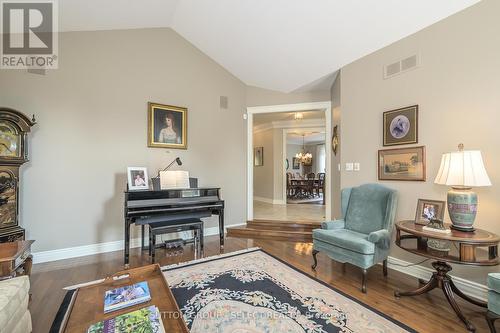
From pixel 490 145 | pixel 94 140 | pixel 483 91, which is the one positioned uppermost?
pixel 483 91

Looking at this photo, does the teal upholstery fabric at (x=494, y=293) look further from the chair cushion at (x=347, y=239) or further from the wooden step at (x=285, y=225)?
the wooden step at (x=285, y=225)

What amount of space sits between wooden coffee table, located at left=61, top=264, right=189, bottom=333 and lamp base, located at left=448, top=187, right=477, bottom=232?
2308 millimetres

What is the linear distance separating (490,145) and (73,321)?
11.4 feet

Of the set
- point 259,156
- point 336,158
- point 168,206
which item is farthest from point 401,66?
point 259,156

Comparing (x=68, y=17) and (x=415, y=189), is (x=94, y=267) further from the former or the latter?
(x=415, y=189)

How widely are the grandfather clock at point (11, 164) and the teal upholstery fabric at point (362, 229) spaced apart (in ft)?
11.4

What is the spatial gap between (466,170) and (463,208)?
0.33m

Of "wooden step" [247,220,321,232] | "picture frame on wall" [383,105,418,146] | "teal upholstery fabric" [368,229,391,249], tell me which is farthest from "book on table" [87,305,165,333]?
"wooden step" [247,220,321,232]

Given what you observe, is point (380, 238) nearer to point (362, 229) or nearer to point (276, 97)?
point (362, 229)

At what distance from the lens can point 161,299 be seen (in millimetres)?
1468

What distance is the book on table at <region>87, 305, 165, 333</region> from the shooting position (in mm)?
1145

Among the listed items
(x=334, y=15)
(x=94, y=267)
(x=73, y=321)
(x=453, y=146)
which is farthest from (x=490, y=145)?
(x=94, y=267)

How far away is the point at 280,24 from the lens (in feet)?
10.1

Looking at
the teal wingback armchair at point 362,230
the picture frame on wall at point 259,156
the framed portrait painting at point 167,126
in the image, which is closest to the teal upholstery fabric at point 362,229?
the teal wingback armchair at point 362,230
